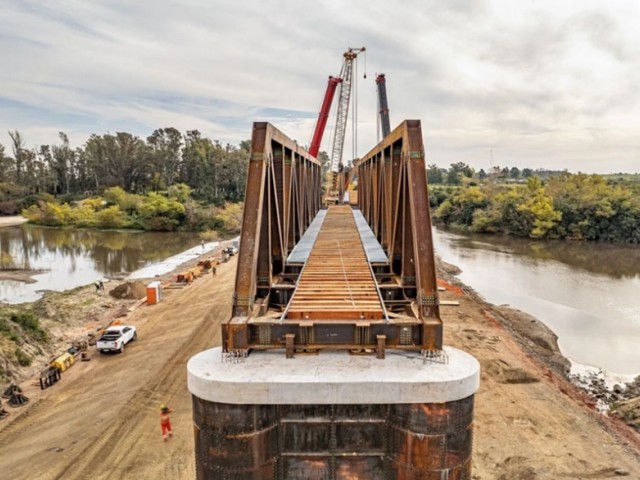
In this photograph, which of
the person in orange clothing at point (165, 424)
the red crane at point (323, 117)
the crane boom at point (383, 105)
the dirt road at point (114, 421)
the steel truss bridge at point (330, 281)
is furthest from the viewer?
the crane boom at point (383, 105)

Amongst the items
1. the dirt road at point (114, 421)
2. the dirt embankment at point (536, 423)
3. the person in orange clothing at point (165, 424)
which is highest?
the person in orange clothing at point (165, 424)

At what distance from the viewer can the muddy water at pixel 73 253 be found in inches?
1748

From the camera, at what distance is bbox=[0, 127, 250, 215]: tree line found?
371 feet

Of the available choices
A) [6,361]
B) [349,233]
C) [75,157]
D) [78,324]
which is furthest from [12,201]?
[349,233]

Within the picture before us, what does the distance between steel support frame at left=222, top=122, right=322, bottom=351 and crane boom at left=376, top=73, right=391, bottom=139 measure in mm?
52064

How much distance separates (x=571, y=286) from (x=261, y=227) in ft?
132

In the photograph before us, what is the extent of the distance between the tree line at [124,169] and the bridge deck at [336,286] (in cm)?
9429

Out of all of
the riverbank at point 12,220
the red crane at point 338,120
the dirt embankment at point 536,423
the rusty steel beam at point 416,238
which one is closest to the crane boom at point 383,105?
the red crane at point 338,120

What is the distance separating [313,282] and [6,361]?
17.0 meters

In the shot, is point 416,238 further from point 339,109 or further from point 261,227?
point 339,109

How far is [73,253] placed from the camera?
63.3m

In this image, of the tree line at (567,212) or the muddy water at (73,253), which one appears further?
the tree line at (567,212)

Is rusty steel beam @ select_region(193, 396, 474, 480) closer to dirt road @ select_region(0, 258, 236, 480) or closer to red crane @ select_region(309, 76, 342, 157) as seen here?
dirt road @ select_region(0, 258, 236, 480)

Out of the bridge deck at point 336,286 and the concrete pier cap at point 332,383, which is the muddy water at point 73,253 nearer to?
the bridge deck at point 336,286
